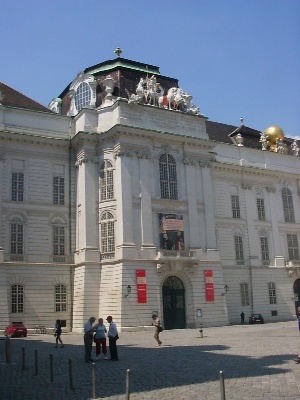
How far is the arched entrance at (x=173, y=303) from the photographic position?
38.0m

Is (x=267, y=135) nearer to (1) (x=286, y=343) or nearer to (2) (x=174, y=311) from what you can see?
(2) (x=174, y=311)

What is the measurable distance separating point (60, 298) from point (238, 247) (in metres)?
18.3

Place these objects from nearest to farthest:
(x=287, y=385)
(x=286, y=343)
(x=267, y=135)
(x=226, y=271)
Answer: (x=287, y=385) < (x=286, y=343) < (x=226, y=271) < (x=267, y=135)

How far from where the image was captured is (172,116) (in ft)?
137

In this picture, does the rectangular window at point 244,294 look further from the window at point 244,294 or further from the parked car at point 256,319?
the parked car at point 256,319

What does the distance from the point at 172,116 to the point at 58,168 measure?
11.1 m

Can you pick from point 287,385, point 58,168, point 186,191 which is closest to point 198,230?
point 186,191

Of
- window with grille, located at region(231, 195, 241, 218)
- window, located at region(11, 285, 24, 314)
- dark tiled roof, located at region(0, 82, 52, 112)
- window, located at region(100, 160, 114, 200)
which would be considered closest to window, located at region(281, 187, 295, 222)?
window with grille, located at region(231, 195, 241, 218)

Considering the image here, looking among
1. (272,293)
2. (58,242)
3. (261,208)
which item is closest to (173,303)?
(58,242)

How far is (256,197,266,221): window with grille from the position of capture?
4822 cm

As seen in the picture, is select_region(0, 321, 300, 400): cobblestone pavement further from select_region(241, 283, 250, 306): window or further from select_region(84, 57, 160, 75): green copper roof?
select_region(84, 57, 160, 75): green copper roof

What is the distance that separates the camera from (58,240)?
3859 centimetres

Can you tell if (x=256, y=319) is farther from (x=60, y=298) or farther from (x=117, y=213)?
(x=60, y=298)

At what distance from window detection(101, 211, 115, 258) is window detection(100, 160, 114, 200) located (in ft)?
4.97
